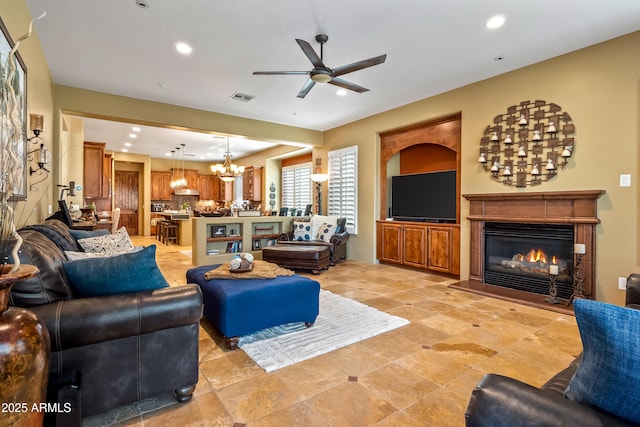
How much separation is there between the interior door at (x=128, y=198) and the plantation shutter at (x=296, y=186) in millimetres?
5864

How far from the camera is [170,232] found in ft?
32.2

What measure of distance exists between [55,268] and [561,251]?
5200mm

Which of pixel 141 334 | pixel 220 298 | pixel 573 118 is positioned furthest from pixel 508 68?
pixel 141 334

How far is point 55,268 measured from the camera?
1.79 metres

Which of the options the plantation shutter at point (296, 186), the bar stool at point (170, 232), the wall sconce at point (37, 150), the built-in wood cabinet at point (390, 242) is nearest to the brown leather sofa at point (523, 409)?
the wall sconce at point (37, 150)

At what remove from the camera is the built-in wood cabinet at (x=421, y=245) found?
535cm

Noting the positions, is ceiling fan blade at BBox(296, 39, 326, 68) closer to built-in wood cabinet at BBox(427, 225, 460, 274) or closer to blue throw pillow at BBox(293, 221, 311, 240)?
built-in wood cabinet at BBox(427, 225, 460, 274)

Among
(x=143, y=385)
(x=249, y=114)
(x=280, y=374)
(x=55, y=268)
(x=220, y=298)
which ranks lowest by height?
(x=280, y=374)

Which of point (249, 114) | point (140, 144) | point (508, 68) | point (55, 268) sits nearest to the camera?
point (55, 268)

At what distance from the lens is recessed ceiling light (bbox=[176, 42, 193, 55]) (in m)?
3.74

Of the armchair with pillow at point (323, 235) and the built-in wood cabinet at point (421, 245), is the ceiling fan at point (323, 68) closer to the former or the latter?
the built-in wood cabinet at point (421, 245)

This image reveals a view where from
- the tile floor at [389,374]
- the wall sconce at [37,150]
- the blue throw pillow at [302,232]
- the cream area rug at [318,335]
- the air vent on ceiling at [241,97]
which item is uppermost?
the air vent on ceiling at [241,97]

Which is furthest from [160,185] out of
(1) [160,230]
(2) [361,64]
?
(2) [361,64]

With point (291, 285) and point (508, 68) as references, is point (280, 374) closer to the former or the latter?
point (291, 285)
